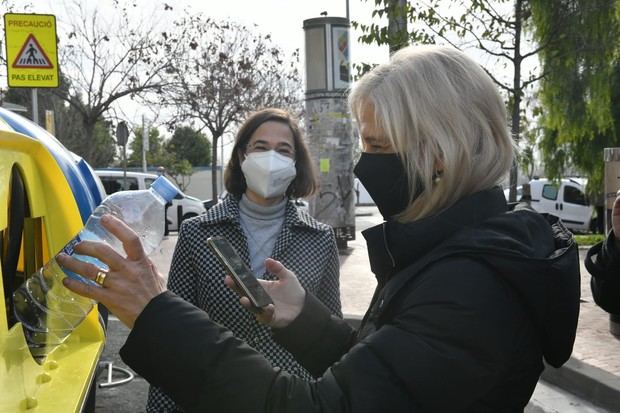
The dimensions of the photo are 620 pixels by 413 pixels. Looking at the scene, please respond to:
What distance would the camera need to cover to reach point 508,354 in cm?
150

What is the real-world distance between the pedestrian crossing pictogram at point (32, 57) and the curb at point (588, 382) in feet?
20.4

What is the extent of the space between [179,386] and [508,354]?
68cm

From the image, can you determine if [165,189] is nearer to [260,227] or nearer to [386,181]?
[386,181]

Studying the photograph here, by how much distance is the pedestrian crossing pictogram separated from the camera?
27.6ft

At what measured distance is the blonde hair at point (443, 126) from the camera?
1692 mm

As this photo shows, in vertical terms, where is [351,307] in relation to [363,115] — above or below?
below

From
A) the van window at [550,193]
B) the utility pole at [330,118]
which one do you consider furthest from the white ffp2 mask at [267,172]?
the van window at [550,193]

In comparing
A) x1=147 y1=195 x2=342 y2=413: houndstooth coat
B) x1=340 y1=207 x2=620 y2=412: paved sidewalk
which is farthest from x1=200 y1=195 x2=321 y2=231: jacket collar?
x1=340 y1=207 x2=620 y2=412: paved sidewalk

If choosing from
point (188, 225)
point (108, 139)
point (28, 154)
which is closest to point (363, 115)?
point (28, 154)

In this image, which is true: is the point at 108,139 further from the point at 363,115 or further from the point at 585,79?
the point at 363,115

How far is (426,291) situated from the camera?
150 cm

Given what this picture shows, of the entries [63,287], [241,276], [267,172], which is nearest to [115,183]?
[267,172]

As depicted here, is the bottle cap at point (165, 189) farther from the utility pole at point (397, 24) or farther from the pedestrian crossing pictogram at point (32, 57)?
the utility pole at point (397, 24)

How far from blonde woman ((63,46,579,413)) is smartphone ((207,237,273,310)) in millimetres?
42
